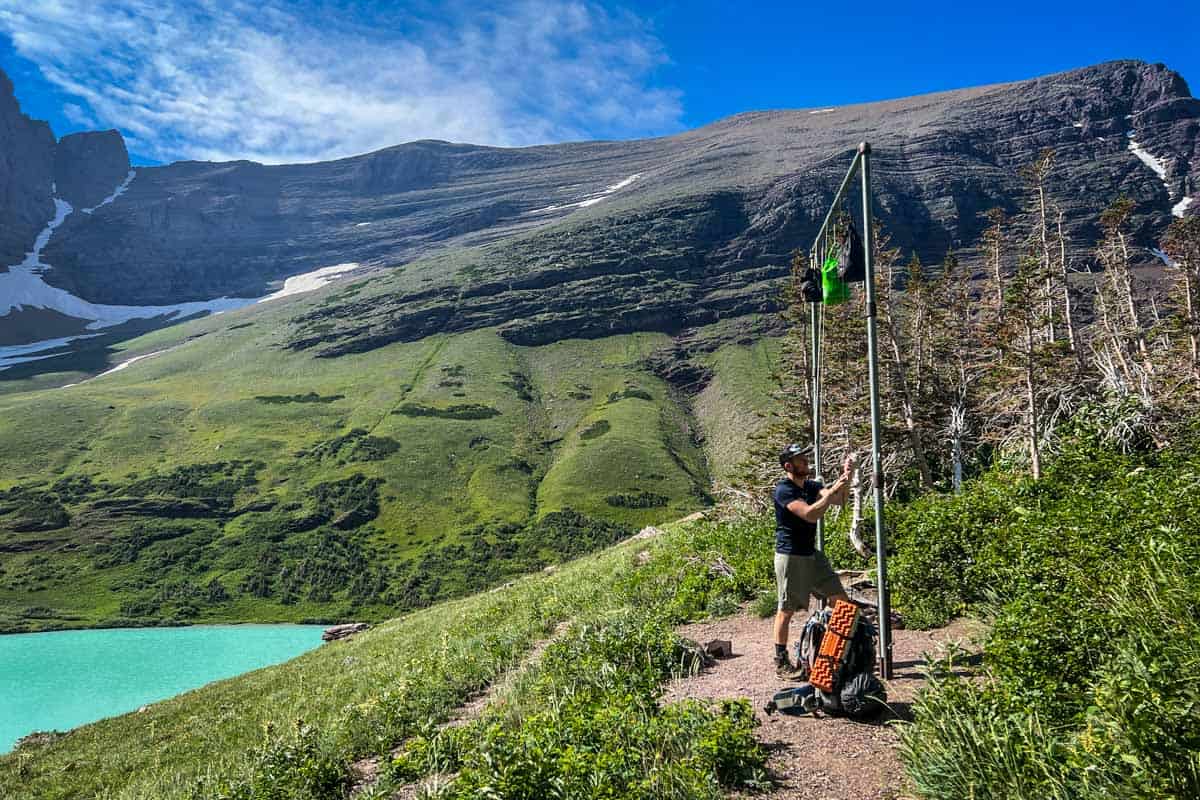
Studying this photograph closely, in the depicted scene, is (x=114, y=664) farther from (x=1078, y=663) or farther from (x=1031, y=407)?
(x=1078, y=663)

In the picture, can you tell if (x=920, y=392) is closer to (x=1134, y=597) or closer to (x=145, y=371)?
(x=1134, y=597)

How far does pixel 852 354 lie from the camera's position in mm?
29984

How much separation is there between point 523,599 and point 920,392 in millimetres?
16694

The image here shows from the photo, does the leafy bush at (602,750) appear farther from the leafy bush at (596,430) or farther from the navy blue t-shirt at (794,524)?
the leafy bush at (596,430)

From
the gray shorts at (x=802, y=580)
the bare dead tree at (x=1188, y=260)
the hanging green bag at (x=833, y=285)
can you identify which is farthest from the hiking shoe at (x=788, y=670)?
the bare dead tree at (x=1188, y=260)

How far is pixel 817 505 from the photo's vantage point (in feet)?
24.5

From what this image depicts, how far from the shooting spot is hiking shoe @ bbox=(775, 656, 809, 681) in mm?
8117

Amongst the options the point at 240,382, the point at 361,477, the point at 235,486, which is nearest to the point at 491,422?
the point at 361,477

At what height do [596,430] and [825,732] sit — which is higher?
[825,732]

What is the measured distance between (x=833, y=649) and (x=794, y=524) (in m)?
1.67

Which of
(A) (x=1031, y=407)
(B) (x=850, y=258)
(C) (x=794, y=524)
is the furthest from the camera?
(A) (x=1031, y=407)

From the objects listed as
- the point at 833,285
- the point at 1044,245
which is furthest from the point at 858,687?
the point at 1044,245

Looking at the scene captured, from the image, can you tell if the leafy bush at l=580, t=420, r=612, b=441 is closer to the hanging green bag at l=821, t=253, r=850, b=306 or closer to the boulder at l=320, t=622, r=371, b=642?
the boulder at l=320, t=622, r=371, b=642

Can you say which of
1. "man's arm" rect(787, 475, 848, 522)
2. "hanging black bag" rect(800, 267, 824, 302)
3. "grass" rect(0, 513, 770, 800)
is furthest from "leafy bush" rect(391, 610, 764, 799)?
"hanging black bag" rect(800, 267, 824, 302)
